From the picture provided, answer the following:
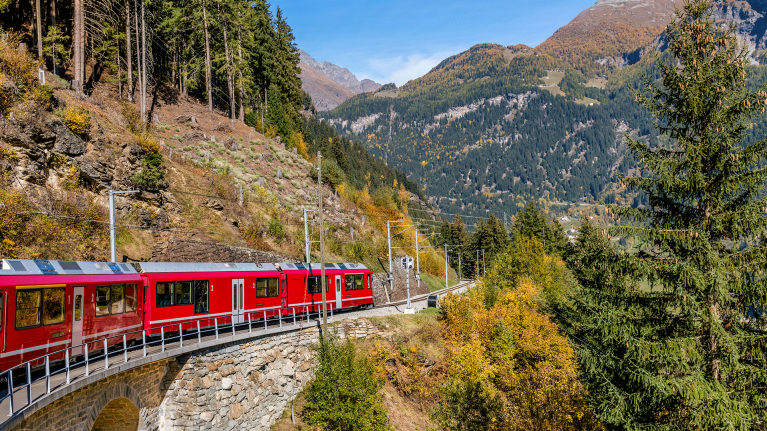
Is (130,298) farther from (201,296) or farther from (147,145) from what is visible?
(147,145)

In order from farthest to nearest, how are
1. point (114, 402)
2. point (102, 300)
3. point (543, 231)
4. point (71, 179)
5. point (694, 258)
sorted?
point (543, 231), point (71, 179), point (102, 300), point (114, 402), point (694, 258)

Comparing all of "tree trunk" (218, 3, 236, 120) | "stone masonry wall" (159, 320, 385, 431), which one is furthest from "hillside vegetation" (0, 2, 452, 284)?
"stone masonry wall" (159, 320, 385, 431)

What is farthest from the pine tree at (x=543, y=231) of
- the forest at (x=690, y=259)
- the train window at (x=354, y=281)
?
the forest at (x=690, y=259)

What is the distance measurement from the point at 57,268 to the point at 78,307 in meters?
1.44

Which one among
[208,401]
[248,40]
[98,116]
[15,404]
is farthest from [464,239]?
[15,404]

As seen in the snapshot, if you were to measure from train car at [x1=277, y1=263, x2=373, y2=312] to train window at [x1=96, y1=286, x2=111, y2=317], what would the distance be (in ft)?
32.5

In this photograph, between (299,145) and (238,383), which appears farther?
(299,145)

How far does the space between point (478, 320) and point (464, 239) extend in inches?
2276

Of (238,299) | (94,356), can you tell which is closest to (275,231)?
(238,299)

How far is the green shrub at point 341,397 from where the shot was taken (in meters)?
22.4

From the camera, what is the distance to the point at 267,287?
81.5 feet

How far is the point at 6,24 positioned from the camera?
144 feet

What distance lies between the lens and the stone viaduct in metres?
11.9

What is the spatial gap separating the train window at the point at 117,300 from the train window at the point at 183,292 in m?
2.80
